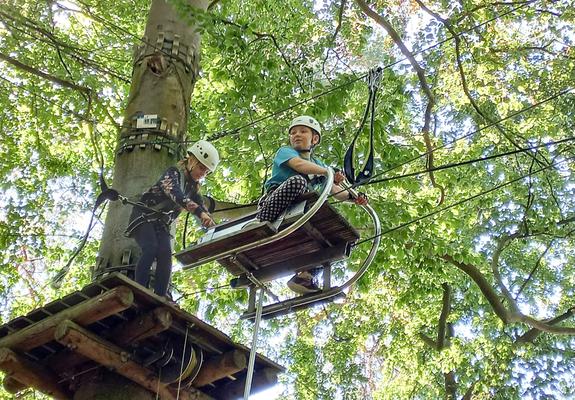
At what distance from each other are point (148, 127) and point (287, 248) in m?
1.80

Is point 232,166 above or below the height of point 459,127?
below

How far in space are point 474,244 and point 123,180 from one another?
8895 millimetres

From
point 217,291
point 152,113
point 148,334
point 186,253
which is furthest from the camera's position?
point 217,291

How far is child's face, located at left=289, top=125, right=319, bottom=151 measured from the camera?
204 inches

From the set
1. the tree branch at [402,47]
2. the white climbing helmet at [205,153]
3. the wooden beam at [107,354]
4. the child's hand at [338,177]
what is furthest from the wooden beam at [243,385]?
the tree branch at [402,47]

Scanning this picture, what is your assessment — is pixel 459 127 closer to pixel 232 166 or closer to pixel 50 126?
pixel 232 166

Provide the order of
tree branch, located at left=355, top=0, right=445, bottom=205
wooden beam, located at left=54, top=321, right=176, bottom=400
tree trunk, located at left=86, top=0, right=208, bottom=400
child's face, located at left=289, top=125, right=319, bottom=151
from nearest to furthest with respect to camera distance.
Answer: wooden beam, located at left=54, top=321, right=176, bottom=400, tree trunk, located at left=86, top=0, right=208, bottom=400, child's face, located at left=289, top=125, right=319, bottom=151, tree branch, located at left=355, top=0, right=445, bottom=205

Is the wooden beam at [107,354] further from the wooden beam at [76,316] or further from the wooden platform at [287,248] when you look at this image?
the wooden platform at [287,248]

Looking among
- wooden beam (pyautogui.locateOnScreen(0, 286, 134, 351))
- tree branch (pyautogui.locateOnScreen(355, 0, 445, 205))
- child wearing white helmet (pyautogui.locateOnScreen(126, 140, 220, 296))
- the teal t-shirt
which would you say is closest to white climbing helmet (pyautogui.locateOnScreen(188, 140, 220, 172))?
child wearing white helmet (pyautogui.locateOnScreen(126, 140, 220, 296))

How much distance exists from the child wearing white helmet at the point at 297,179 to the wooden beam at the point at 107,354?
125 centimetres

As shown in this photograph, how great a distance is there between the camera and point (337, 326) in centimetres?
1377

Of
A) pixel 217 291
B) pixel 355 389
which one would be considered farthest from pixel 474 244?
pixel 217 291

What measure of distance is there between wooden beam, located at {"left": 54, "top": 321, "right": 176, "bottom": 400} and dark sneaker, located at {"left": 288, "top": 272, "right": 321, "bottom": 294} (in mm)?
1203

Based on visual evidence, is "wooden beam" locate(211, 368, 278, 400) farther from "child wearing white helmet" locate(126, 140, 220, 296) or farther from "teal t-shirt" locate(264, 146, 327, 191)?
"teal t-shirt" locate(264, 146, 327, 191)
